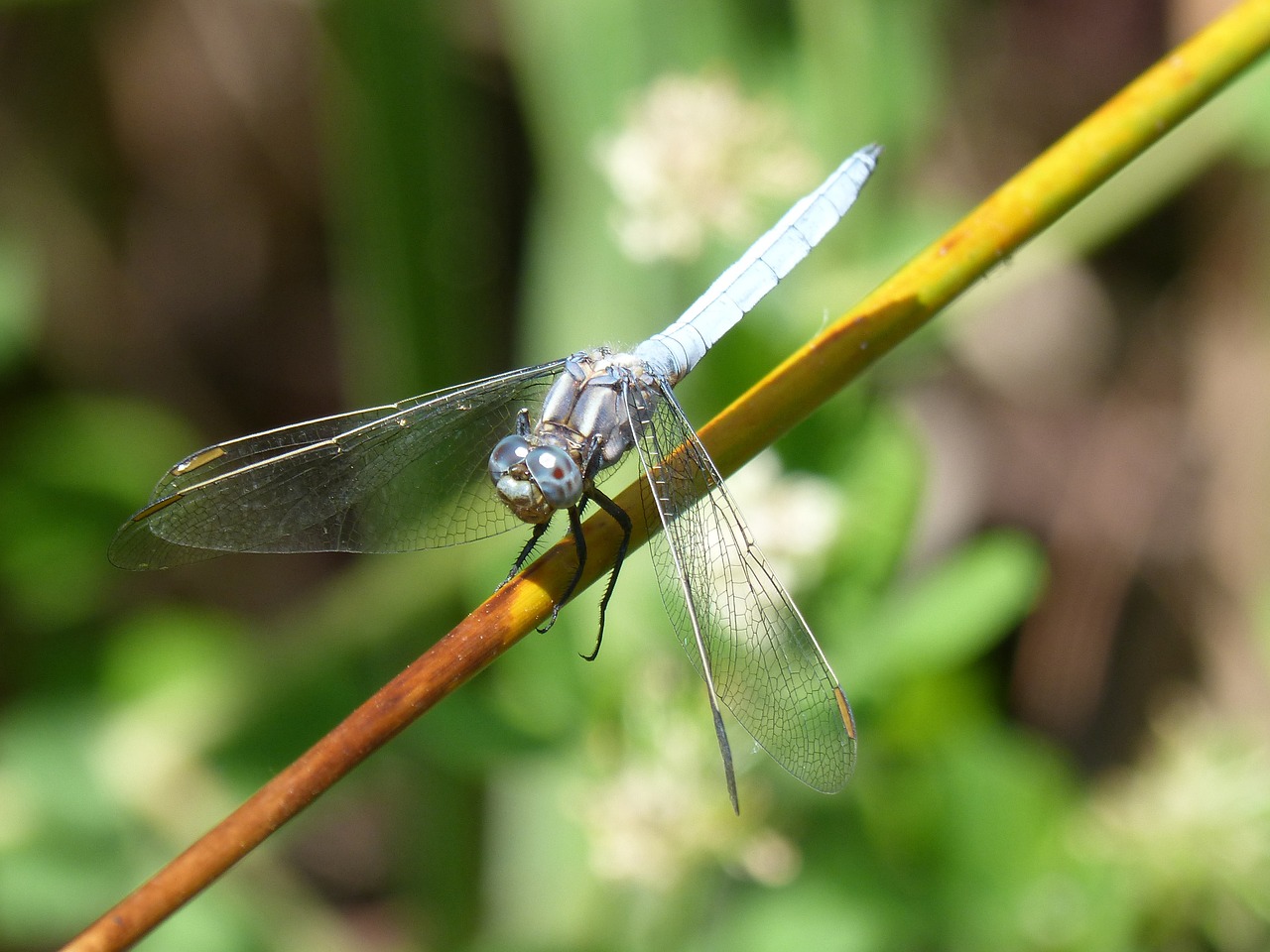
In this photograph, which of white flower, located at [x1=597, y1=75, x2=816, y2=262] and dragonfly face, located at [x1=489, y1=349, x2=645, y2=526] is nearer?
dragonfly face, located at [x1=489, y1=349, x2=645, y2=526]

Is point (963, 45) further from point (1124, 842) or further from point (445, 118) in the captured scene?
point (1124, 842)

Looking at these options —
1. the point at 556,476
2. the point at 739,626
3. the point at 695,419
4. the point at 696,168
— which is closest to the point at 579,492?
the point at 556,476

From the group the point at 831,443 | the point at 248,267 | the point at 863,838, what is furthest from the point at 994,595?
the point at 248,267

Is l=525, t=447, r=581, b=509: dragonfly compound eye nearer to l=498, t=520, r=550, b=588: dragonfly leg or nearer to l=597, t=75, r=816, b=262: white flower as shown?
l=498, t=520, r=550, b=588: dragonfly leg

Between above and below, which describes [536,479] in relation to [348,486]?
below

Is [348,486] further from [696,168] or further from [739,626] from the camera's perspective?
[696,168]

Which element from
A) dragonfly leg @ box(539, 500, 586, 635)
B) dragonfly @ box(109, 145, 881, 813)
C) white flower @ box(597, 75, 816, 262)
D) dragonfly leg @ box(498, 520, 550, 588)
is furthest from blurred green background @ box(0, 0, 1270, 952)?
dragonfly leg @ box(539, 500, 586, 635)
